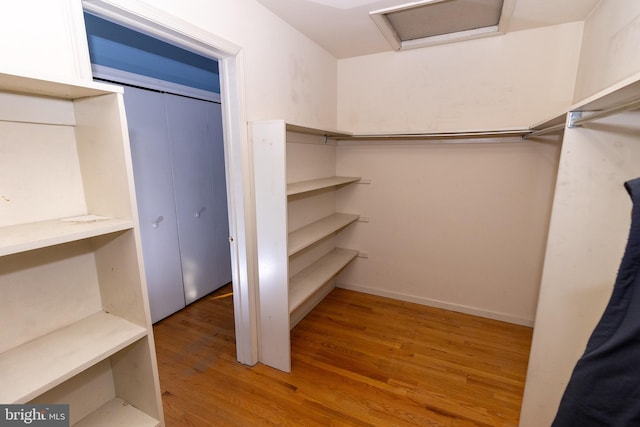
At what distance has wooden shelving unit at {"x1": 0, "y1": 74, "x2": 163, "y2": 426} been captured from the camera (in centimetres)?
90

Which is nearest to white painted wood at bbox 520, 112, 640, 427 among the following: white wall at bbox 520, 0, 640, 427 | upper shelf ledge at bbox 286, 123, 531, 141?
white wall at bbox 520, 0, 640, 427

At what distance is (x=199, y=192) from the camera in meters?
2.97

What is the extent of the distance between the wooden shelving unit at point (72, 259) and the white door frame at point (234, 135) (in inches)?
21.7

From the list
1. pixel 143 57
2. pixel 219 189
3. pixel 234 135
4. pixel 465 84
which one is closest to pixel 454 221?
pixel 465 84

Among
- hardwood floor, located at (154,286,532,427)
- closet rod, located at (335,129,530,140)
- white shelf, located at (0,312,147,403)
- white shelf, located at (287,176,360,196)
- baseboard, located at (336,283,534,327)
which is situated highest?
closet rod, located at (335,129,530,140)

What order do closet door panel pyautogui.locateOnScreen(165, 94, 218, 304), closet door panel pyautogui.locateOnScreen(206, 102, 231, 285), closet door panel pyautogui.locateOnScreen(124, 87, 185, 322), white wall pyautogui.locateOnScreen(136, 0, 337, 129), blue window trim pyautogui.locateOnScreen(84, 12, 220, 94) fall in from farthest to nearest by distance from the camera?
closet door panel pyautogui.locateOnScreen(206, 102, 231, 285), closet door panel pyautogui.locateOnScreen(165, 94, 218, 304), closet door panel pyautogui.locateOnScreen(124, 87, 185, 322), blue window trim pyautogui.locateOnScreen(84, 12, 220, 94), white wall pyautogui.locateOnScreen(136, 0, 337, 129)

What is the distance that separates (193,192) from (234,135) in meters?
1.28

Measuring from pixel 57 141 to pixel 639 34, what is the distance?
259cm

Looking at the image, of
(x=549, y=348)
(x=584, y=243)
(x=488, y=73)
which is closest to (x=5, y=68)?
(x=584, y=243)

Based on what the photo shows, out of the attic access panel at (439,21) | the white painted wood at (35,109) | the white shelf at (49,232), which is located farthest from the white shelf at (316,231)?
the attic access panel at (439,21)

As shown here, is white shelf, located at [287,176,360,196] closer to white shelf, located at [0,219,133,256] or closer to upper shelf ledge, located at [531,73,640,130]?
white shelf, located at [0,219,133,256]

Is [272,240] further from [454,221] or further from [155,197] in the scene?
[454,221]

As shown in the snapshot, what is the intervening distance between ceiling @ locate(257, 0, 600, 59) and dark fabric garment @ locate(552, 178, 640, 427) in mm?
1864

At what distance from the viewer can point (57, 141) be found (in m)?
1.03
